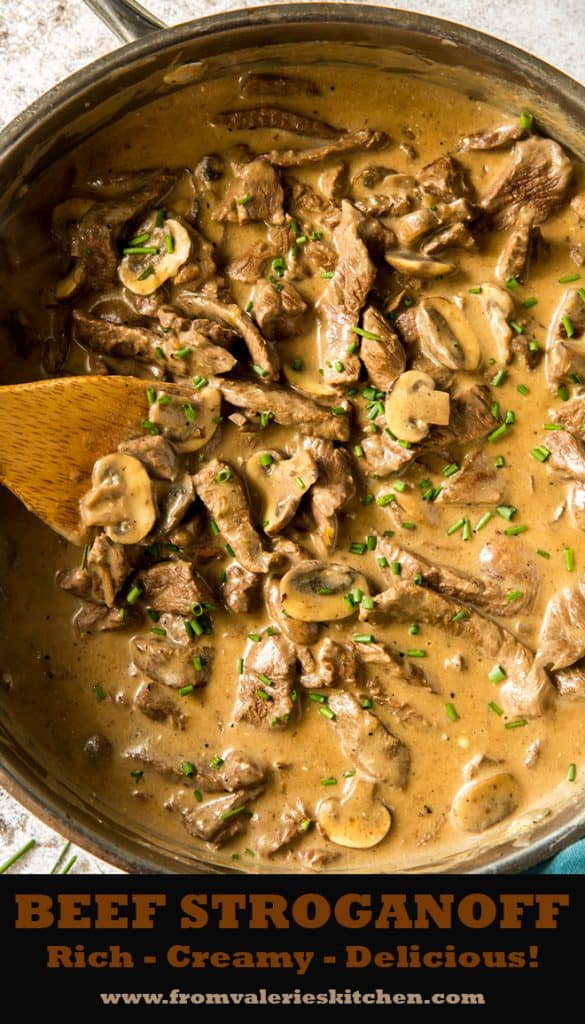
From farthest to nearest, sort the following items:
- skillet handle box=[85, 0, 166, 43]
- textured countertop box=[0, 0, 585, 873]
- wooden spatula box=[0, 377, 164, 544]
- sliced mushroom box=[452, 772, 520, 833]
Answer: textured countertop box=[0, 0, 585, 873]
sliced mushroom box=[452, 772, 520, 833]
wooden spatula box=[0, 377, 164, 544]
skillet handle box=[85, 0, 166, 43]

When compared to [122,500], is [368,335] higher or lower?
higher

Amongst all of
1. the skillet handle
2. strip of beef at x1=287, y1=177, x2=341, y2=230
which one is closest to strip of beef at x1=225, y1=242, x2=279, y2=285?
strip of beef at x1=287, y1=177, x2=341, y2=230

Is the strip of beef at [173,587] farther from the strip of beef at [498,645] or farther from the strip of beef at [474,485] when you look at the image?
the strip of beef at [474,485]

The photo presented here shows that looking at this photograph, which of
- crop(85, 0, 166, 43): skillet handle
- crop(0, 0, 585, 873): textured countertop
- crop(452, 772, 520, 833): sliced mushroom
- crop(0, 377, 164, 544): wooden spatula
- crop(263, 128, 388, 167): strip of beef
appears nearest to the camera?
crop(85, 0, 166, 43): skillet handle

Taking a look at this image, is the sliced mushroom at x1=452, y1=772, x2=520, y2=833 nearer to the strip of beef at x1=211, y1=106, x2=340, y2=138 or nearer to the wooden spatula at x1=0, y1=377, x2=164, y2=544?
the wooden spatula at x1=0, y1=377, x2=164, y2=544

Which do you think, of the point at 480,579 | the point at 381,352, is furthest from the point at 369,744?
the point at 381,352

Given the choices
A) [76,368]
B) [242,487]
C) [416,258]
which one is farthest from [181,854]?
[416,258]

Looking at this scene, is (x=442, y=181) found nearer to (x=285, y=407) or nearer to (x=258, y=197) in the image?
(x=258, y=197)
